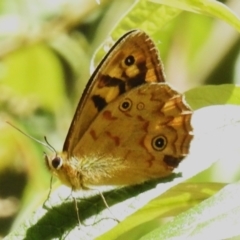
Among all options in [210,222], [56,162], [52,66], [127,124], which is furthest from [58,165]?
[52,66]

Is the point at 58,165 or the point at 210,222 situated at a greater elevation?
the point at 210,222

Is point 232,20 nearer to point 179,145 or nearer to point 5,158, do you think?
point 179,145

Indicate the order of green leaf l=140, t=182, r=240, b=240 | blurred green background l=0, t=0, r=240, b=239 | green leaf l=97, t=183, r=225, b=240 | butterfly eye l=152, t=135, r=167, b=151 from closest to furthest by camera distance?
green leaf l=140, t=182, r=240, b=240 → green leaf l=97, t=183, r=225, b=240 → butterfly eye l=152, t=135, r=167, b=151 → blurred green background l=0, t=0, r=240, b=239

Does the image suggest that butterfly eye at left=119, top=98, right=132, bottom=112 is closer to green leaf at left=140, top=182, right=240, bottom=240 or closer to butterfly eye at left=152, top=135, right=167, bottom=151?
butterfly eye at left=152, top=135, right=167, bottom=151

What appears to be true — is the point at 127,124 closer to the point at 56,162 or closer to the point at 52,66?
the point at 56,162

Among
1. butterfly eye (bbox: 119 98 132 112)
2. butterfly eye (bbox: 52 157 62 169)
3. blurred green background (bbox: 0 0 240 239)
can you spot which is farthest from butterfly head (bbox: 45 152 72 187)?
blurred green background (bbox: 0 0 240 239)

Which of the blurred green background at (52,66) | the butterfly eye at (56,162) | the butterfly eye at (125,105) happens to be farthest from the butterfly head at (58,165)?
the blurred green background at (52,66)

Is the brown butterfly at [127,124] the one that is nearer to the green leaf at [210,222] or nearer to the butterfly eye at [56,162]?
the butterfly eye at [56,162]
